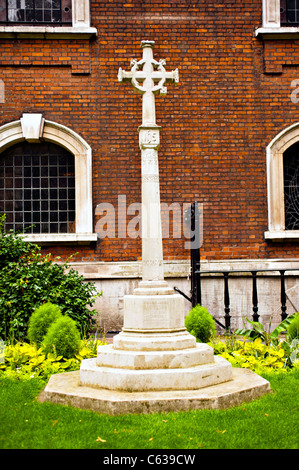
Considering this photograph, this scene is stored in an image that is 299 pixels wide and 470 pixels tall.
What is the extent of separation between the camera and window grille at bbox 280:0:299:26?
34.1 ft

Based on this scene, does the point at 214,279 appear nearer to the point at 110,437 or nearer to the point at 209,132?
the point at 209,132

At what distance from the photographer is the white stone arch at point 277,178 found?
9805 mm

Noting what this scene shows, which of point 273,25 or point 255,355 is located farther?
point 273,25

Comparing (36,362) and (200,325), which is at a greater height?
(200,325)

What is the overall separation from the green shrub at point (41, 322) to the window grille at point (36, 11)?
6110mm

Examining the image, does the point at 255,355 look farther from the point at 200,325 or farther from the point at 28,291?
Result: the point at 28,291

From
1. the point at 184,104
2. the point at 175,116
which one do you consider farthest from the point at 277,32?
the point at 175,116

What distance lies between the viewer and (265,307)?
966 cm

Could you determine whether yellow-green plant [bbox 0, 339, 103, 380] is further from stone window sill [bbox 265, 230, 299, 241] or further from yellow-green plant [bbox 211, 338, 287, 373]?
stone window sill [bbox 265, 230, 299, 241]

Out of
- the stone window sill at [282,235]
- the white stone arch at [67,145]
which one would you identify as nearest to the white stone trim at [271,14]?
the stone window sill at [282,235]

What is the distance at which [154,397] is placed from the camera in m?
4.39

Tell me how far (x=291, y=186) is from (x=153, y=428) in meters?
7.39

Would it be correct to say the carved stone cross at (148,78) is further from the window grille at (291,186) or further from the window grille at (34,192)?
the window grille at (291,186)

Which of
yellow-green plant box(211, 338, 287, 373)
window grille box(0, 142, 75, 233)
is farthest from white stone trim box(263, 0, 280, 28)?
yellow-green plant box(211, 338, 287, 373)
